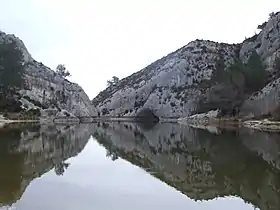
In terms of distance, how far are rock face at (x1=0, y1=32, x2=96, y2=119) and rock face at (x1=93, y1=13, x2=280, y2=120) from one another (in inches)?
607

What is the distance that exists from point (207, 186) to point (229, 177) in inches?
98.7

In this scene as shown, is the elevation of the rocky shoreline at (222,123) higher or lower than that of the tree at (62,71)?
lower

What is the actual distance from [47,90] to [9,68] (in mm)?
31432

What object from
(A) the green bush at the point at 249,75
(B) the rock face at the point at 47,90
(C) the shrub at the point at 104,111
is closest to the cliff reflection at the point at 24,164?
(A) the green bush at the point at 249,75

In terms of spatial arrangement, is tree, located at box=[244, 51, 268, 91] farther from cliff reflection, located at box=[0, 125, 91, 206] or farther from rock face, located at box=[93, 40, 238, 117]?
cliff reflection, located at box=[0, 125, 91, 206]

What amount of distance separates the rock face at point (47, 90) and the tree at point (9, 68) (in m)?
8.73

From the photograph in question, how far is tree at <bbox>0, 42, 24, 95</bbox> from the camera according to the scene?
8525 cm

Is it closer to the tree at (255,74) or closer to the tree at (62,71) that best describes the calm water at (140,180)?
the tree at (255,74)

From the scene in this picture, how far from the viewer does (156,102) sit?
133 metres

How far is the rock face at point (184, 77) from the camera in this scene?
112 m

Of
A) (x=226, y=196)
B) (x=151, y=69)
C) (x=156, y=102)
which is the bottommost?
(x=226, y=196)

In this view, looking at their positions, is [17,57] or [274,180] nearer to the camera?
[274,180]

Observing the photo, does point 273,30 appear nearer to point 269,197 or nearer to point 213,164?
point 213,164

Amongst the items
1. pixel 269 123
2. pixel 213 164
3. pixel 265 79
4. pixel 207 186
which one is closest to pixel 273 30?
pixel 265 79
